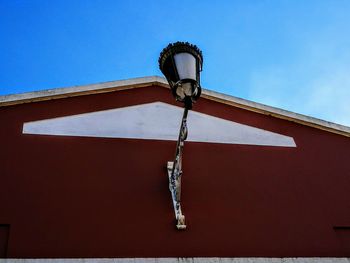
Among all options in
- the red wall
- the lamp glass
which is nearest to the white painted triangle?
the red wall

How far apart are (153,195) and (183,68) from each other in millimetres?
1809

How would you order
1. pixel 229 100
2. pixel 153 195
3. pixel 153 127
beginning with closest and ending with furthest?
1. pixel 153 195
2. pixel 153 127
3. pixel 229 100

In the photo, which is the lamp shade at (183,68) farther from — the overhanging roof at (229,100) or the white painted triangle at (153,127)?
the overhanging roof at (229,100)

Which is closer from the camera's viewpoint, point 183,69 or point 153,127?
point 183,69

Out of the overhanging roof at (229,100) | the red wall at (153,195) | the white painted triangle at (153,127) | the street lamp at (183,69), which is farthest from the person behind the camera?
the overhanging roof at (229,100)

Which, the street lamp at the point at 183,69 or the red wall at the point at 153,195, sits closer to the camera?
the street lamp at the point at 183,69

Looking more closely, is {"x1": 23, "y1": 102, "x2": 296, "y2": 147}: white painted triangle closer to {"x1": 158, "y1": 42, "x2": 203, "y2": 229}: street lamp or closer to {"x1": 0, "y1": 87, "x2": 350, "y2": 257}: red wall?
{"x1": 0, "y1": 87, "x2": 350, "y2": 257}: red wall

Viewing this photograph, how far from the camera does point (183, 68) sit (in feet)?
12.1

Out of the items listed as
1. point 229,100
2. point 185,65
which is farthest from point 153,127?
point 185,65

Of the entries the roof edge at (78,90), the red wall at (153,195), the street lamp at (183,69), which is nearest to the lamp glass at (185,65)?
the street lamp at (183,69)

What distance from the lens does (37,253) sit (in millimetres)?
4305

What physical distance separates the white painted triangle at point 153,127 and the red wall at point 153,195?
0.10 m

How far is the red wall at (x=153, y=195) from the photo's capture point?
4543 millimetres

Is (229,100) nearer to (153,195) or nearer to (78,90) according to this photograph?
(153,195)
